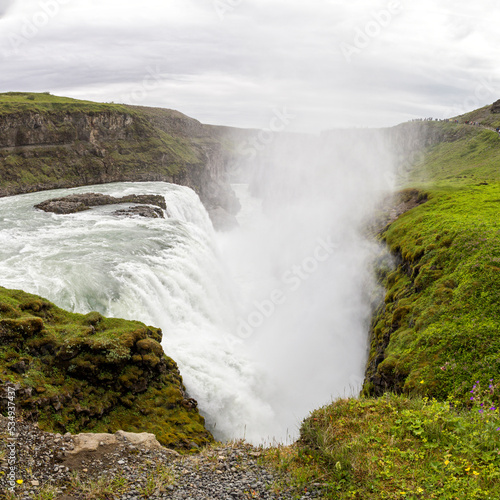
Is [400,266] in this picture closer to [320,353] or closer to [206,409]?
[320,353]

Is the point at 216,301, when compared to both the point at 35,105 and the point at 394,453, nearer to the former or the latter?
the point at 394,453

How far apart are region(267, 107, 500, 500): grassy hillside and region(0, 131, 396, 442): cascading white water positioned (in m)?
1.77

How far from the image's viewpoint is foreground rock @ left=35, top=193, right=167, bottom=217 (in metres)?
46.0

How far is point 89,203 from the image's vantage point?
169 feet

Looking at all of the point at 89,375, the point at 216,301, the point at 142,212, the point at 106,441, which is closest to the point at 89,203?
the point at 142,212

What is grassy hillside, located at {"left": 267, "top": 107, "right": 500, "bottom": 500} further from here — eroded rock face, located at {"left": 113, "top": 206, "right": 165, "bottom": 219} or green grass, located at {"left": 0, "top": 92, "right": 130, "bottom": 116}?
green grass, located at {"left": 0, "top": 92, "right": 130, "bottom": 116}

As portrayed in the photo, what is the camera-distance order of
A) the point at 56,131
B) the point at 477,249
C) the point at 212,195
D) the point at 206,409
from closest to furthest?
the point at 206,409 < the point at 477,249 < the point at 56,131 < the point at 212,195

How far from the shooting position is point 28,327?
45.2 feet

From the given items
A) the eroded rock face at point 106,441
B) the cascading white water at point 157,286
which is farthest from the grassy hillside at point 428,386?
the cascading white water at point 157,286

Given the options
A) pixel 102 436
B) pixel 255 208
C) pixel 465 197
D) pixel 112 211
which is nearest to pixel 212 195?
pixel 255 208

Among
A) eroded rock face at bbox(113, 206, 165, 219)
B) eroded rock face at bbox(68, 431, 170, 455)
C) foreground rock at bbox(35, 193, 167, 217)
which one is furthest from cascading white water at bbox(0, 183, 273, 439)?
eroded rock face at bbox(68, 431, 170, 455)

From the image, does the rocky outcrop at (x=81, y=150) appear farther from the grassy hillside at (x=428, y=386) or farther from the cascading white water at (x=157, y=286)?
the grassy hillside at (x=428, y=386)

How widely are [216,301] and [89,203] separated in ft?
92.1

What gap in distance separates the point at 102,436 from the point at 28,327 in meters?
5.49
